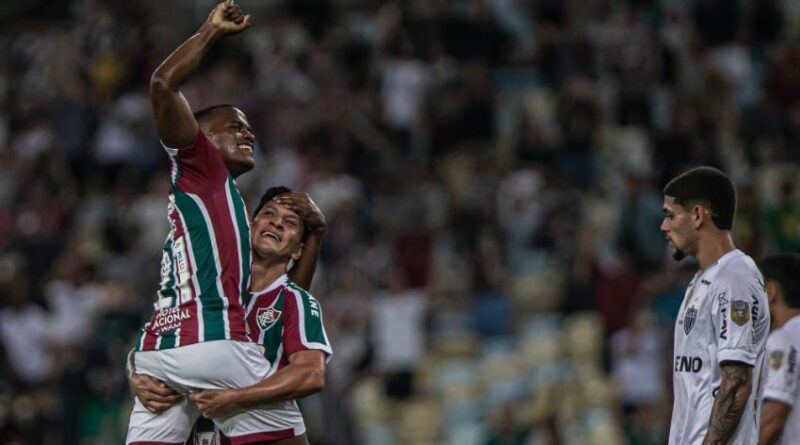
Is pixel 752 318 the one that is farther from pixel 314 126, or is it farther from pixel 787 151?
pixel 314 126

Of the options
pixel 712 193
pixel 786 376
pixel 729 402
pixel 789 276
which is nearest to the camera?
pixel 729 402

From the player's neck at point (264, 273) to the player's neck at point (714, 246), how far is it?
196cm

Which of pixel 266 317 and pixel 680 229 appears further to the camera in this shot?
pixel 266 317

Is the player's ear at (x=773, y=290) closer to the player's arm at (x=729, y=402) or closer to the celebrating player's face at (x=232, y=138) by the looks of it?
the player's arm at (x=729, y=402)

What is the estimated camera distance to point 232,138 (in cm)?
632

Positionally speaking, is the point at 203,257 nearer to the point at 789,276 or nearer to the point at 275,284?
the point at 275,284

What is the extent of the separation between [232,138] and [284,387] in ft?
3.72

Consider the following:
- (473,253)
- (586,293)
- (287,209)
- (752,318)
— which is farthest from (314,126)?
(752,318)

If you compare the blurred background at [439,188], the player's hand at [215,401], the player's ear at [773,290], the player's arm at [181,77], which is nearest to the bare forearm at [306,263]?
the player's hand at [215,401]

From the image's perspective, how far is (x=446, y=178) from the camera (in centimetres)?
1525

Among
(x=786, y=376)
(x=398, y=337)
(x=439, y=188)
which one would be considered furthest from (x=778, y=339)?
(x=439, y=188)

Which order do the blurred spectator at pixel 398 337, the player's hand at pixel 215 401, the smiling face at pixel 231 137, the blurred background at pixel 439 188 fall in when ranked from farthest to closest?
the blurred spectator at pixel 398 337 < the blurred background at pixel 439 188 < the smiling face at pixel 231 137 < the player's hand at pixel 215 401

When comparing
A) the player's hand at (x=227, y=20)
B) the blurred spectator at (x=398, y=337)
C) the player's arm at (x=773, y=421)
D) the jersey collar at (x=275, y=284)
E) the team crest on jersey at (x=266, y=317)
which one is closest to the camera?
the player's hand at (x=227, y=20)

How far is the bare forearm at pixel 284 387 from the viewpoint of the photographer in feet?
19.9
